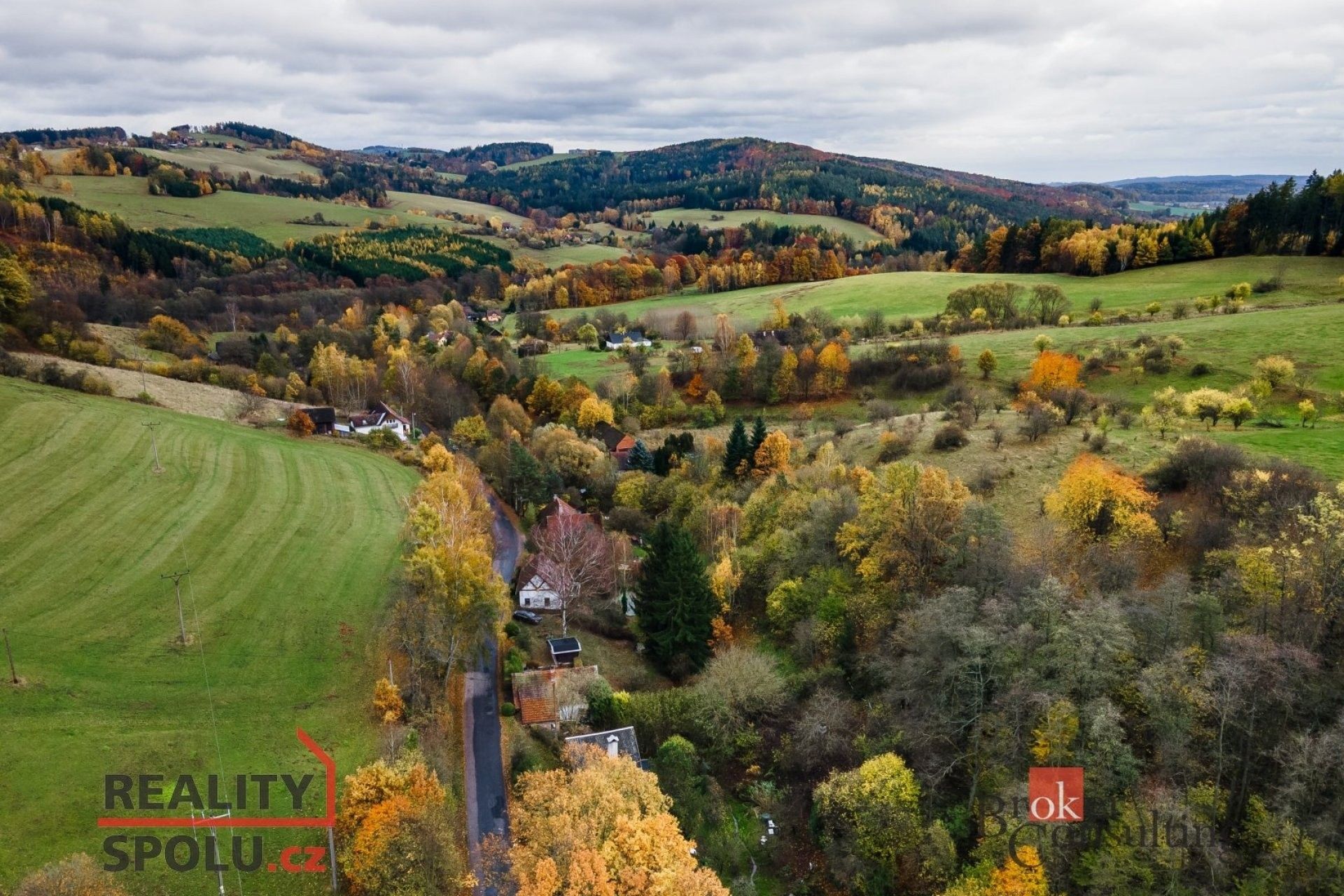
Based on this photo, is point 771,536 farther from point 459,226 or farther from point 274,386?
point 459,226

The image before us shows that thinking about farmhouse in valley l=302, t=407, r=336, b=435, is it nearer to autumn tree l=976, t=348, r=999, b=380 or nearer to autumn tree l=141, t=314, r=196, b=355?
autumn tree l=141, t=314, r=196, b=355

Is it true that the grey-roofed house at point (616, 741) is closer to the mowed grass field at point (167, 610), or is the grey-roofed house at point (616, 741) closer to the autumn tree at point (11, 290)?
the mowed grass field at point (167, 610)

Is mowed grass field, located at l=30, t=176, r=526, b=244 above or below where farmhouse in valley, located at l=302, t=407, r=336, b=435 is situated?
above

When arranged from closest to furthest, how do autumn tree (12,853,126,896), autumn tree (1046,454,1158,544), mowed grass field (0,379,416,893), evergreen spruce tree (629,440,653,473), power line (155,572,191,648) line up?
autumn tree (12,853,126,896) < mowed grass field (0,379,416,893) < autumn tree (1046,454,1158,544) < power line (155,572,191,648) < evergreen spruce tree (629,440,653,473)

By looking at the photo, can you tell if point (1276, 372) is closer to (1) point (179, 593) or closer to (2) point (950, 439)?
(2) point (950, 439)

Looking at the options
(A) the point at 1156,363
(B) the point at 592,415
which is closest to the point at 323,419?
(B) the point at 592,415

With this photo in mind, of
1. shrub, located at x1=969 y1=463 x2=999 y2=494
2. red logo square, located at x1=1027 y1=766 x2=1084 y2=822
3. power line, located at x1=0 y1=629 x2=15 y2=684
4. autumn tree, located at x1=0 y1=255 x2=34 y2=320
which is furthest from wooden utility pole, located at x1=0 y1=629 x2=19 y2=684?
autumn tree, located at x1=0 y1=255 x2=34 y2=320

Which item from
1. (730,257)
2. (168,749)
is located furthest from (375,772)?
(730,257)
